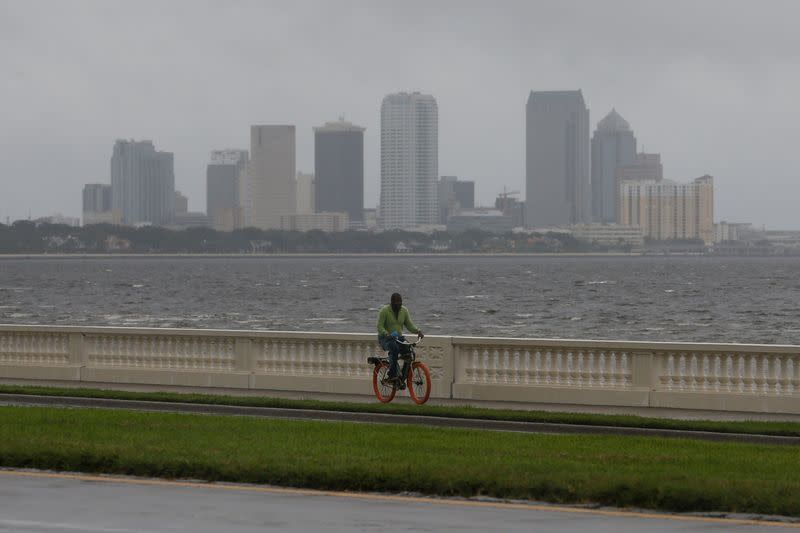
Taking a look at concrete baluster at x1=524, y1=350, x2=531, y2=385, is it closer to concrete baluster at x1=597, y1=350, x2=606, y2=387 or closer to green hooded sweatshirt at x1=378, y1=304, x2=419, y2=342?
concrete baluster at x1=597, y1=350, x2=606, y2=387

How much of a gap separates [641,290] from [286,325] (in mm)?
62893

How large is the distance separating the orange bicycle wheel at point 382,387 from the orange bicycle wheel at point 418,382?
1.06 ft

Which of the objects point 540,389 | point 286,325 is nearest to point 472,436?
point 540,389

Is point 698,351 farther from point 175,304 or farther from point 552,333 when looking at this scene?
point 175,304

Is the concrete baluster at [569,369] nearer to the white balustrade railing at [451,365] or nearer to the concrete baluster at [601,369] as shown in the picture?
the white balustrade railing at [451,365]

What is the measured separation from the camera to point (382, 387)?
20875 millimetres

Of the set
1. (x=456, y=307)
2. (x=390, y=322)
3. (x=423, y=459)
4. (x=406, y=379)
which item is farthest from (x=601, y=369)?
(x=456, y=307)

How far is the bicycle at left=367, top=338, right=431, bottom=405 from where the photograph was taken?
2045 cm

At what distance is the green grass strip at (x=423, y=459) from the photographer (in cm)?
1157

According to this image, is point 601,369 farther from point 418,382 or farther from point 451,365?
point 418,382

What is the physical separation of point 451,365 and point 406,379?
3.45ft

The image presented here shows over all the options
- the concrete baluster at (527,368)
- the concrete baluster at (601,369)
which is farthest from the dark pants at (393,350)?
the concrete baluster at (601,369)

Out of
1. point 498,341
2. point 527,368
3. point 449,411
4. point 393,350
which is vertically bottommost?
point 449,411

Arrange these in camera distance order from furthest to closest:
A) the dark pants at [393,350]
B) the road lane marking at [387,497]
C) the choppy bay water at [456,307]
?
the choppy bay water at [456,307] → the dark pants at [393,350] → the road lane marking at [387,497]
